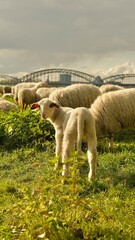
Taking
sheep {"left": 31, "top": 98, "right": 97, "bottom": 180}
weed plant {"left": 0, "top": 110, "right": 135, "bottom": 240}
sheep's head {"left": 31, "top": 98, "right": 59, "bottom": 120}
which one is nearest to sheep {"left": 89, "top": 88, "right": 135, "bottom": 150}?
weed plant {"left": 0, "top": 110, "right": 135, "bottom": 240}

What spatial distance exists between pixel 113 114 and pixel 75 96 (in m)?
2.74

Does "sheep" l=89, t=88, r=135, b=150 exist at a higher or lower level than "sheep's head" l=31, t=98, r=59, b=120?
lower

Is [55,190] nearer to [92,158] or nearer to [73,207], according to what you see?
[73,207]

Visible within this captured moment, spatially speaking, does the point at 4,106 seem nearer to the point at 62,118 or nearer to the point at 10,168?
the point at 10,168

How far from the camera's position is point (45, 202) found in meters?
3.98

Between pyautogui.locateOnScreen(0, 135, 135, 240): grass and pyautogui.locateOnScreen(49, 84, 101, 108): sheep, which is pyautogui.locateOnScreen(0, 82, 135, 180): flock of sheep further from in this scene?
pyautogui.locateOnScreen(0, 135, 135, 240): grass

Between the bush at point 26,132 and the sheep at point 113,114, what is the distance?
1360 millimetres

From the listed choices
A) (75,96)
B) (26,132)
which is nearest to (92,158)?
(26,132)

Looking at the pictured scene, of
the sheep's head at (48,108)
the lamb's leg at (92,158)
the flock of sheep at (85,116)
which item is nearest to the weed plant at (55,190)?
the lamb's leg at (92,158)

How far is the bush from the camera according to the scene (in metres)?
10.1

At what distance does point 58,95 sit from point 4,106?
9.58 feet

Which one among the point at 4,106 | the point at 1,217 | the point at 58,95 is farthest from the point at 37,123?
the point at 1,217

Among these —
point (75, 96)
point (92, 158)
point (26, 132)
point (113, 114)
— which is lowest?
point (26, 132)

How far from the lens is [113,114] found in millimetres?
9758
